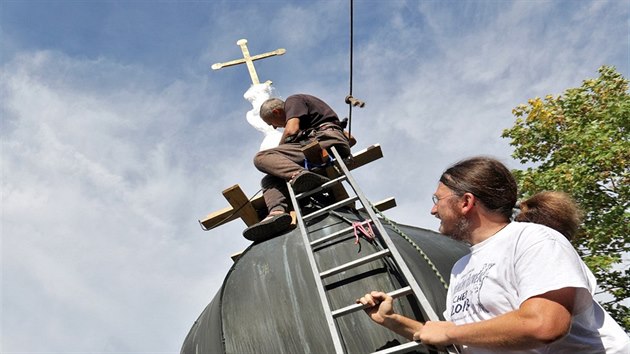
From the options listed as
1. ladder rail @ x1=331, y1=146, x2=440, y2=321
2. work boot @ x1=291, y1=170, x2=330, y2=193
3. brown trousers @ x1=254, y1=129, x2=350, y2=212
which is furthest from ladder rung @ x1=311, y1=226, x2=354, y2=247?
brown trousers @ x1=254, y1=129, x2=350, y2=212

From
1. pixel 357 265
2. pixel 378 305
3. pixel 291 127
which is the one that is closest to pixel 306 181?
pixel 291 127

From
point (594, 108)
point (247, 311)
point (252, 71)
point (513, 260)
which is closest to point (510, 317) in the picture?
point (513, 260)

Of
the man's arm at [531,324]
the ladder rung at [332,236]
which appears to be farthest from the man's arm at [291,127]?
the man's arm at [531,324]

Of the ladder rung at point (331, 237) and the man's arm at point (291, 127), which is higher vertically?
the man's arm at point (291, 127)

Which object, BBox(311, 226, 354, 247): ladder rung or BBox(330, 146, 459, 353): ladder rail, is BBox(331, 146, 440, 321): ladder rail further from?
BBox(311, 226, 354, 247): ladder rung

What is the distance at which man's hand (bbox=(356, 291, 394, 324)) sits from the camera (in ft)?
9.64

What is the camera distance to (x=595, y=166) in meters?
13.8

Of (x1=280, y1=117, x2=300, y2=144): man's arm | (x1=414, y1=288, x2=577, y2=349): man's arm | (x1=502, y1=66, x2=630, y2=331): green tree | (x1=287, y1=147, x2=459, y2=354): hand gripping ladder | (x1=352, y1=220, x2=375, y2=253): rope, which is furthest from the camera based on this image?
(x1=502, y1=66, x2=630, y2=331): green tree

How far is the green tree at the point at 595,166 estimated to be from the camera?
13.2 meters

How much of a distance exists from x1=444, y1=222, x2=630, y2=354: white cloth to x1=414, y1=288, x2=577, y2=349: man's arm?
0.04m

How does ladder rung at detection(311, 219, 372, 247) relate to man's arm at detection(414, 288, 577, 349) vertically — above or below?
above

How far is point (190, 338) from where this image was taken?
5914 mm

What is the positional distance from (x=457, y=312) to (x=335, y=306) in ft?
6.83

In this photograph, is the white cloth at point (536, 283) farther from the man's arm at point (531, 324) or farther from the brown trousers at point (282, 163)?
the brown trousers at point (282, 163)
